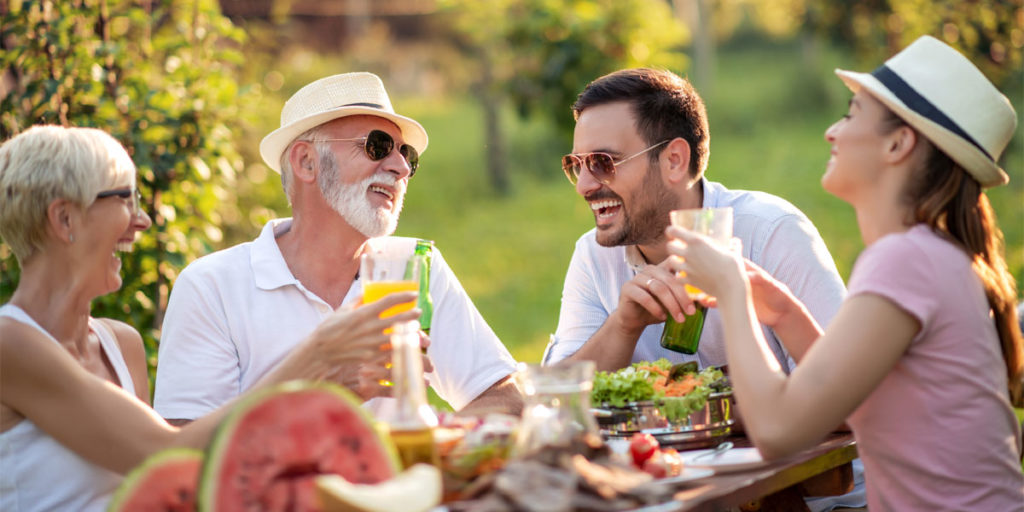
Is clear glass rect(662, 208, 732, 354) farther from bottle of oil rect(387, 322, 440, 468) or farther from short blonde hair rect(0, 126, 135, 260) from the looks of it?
short blonde hair rect(0, 126, 135, 260)

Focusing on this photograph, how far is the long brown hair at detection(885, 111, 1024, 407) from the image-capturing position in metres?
2.83

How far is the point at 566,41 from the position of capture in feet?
29.9

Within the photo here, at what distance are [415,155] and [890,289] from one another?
2.30m

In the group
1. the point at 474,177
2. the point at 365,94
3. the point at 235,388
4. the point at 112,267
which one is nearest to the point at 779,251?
the point at 365,94

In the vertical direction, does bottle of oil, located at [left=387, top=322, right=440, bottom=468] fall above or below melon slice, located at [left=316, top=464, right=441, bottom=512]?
above

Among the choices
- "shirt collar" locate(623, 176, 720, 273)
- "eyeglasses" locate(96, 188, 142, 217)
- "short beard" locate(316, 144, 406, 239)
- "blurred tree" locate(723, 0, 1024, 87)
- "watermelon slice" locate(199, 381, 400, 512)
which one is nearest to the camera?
→ "watermelon slice" locate(199, 381, 400, 512)

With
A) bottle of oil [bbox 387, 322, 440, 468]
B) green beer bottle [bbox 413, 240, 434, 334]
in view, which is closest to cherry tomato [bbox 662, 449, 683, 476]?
bottle of oil [bbox 387, 322, 440, 468]

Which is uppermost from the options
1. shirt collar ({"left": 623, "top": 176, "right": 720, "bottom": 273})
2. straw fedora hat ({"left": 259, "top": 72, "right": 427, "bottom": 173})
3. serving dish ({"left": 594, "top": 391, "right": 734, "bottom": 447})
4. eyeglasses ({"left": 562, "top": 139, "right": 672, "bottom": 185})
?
straw fedora hat ({"left": 259, "top": 72, "right": 427, "bottom": 173})

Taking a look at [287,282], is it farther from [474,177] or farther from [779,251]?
[474,177]

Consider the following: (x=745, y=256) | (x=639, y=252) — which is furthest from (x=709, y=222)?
(x=639, y=252)

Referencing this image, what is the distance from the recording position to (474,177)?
1709 centimetres

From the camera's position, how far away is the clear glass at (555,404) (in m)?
2.27

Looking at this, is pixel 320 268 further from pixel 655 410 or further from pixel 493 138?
pixel 493 138

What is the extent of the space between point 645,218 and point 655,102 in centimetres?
48
